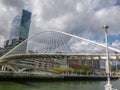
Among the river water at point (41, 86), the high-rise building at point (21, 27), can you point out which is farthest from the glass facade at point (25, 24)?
the river water at point (41, 86)

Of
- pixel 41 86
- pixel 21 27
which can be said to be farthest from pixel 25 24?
pixel 41 86

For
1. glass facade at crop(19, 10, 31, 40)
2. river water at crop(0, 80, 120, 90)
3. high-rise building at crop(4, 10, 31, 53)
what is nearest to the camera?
river water at crop(0, 80, 120, 90)

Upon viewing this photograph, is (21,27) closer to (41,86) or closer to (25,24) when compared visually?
(25,24)

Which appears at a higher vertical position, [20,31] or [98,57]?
[20,31]

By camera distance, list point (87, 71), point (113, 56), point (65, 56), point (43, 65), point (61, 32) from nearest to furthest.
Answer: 1. point (113, 56)
2. point (65, 56)
3. point (61, 32)
4. point (87, 71)
5. point (43, 65)

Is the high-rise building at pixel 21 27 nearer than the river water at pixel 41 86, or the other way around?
the river water at pixel 41 86

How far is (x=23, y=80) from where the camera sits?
4106 cm

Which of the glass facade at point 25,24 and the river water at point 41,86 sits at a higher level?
the glass facade at point 25,24

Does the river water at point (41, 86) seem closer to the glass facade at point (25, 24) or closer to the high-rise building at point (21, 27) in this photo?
the high-rise building at point (21, 27)

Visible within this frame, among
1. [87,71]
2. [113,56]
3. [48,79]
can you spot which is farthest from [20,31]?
[113,56]

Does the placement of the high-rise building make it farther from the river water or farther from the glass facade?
the river water

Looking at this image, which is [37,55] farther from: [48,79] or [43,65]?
[43,65]

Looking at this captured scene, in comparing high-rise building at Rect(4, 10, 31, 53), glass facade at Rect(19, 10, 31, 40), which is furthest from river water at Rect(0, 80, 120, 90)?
glass facade at Rect(19, 10, 31, 40)

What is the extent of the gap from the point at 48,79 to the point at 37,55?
804cm
